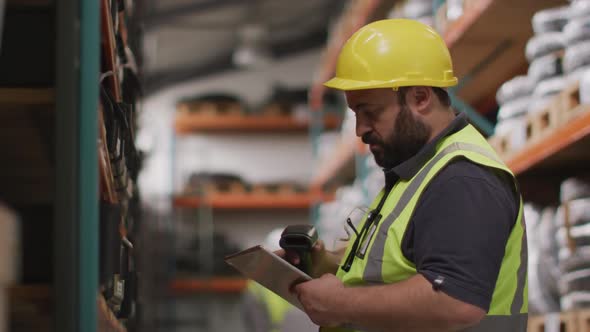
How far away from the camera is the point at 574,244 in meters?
4.77

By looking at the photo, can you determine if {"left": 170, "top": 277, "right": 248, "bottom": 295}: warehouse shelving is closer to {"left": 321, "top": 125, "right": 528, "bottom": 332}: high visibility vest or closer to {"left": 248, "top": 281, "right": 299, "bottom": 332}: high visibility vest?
{"left": 248, "top": 281, "right": 299, "bottom": 332}: high visibility vest

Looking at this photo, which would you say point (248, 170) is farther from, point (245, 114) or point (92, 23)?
point (92, 23)

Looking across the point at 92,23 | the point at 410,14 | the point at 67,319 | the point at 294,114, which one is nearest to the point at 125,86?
the point at 92,23

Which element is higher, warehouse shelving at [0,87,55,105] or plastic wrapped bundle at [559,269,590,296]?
warehouse shelving at [0,87,55,105]

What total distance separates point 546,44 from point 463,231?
2.45m

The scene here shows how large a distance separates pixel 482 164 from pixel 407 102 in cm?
35

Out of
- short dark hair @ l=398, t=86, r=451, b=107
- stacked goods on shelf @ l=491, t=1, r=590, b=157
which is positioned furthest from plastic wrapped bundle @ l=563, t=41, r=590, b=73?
short dark hair @ l=398, t=86, r=451, b=107

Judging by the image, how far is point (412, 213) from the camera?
9.86 ft

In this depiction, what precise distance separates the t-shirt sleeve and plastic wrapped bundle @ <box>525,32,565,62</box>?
2174mm

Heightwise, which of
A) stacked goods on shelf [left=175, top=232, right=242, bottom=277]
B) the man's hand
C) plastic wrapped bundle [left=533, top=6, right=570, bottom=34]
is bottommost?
stacked goods on shelf [left=175, top=232, right=242, bottom=277]

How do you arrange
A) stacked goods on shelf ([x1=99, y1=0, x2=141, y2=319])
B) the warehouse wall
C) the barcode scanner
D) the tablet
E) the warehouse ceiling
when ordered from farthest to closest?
the warehouse wall → the warehouse ceiling → the barcode scanner → stacked goods on shelf ([x1=99, y1=0, x2=141, y2=319]) → the tablet

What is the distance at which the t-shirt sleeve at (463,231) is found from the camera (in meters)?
2.80

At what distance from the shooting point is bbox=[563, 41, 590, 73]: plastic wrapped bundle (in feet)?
15.0

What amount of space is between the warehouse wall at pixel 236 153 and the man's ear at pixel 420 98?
37.6 feet
